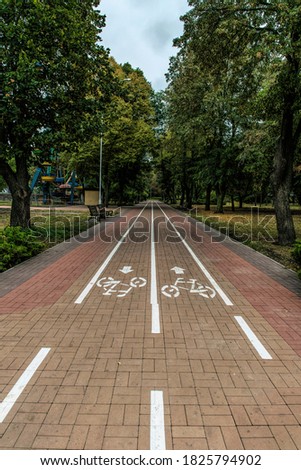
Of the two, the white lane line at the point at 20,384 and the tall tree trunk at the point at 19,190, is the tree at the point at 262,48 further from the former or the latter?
the white lane line at the point at 20,384

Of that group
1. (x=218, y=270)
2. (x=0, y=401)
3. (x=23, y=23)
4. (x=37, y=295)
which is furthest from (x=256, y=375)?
(x=23, y=23)

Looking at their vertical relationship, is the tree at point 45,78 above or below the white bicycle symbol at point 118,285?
above

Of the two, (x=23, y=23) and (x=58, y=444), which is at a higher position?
(x=23, y=23)

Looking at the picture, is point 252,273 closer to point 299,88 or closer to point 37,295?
point 37,295

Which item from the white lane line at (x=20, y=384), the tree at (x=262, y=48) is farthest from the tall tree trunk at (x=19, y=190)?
the white lane line at (x=20, y=384)

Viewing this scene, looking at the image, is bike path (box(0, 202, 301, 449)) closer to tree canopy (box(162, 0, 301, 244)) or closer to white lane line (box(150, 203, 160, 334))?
white lane line (box(150, 203, 160, 334))

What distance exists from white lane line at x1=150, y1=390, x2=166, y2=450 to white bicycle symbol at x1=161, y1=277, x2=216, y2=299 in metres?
3.52

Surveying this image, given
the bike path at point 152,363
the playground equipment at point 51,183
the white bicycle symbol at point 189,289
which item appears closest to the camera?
the bike path at point 152,363

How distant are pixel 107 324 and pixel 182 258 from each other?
6.02 meters

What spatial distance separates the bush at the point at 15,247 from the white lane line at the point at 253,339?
660 centimetres

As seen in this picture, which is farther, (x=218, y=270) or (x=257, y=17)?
(x=257, y=17)

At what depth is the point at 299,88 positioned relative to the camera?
10867 millimetres

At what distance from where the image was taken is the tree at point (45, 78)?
11.0 meters

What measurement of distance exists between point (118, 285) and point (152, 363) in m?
3.63
